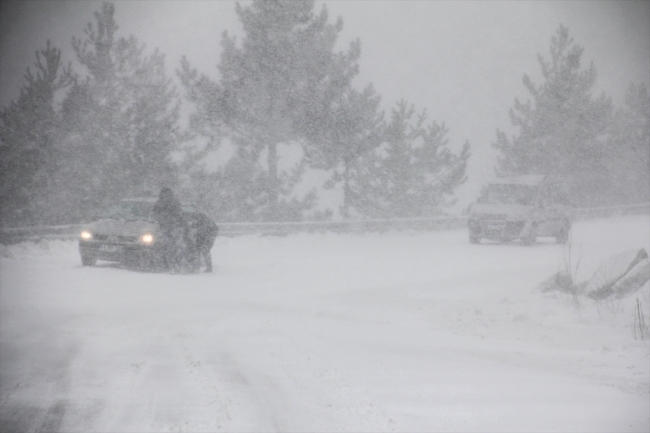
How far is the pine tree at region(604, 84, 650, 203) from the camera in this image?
36.9 m

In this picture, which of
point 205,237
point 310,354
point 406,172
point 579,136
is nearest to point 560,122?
point 579,136

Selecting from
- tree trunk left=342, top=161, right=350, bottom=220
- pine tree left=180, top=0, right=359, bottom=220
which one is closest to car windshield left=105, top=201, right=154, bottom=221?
pine tree left=180, top=0, right=359, bottom=220

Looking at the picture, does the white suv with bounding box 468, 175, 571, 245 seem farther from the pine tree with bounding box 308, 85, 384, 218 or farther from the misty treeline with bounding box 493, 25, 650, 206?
the misty treeline with bounding box 493, 25, 650, 206

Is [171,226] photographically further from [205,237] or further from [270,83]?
[270,83]

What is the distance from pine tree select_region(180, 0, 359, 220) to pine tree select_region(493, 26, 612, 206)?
1581 centimetres

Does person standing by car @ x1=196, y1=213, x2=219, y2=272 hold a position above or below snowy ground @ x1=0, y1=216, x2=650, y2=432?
above

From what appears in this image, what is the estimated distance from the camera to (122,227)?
1512cm

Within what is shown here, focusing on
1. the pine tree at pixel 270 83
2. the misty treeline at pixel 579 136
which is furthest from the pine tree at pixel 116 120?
the misty treeline at pixel 579 136

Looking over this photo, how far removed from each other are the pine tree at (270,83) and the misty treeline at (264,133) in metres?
0.06

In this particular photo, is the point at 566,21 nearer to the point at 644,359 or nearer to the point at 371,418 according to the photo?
the point at 644,359

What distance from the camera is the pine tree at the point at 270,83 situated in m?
31.5

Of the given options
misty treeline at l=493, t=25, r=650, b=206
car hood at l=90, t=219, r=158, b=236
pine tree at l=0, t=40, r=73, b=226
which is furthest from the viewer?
misty treeline at l=493, t=25, r=650, b=206

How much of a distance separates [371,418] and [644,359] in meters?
4.08

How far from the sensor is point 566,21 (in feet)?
145
